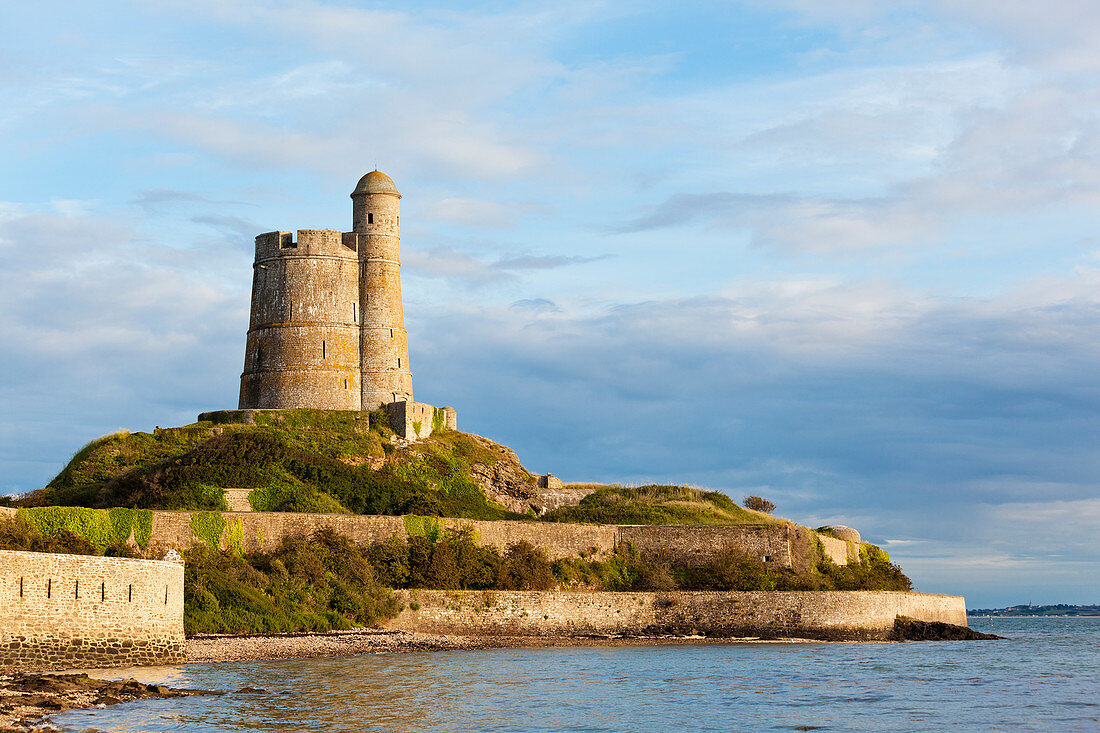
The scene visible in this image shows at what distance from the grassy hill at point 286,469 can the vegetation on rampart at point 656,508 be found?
10.7 ft

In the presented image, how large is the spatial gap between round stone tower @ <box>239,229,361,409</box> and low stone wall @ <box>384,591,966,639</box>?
15.0 metres

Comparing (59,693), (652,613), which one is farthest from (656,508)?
(59,693)

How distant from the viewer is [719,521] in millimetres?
51031

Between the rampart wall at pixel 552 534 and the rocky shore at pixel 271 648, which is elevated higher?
the rampart wall at pixel 552 534

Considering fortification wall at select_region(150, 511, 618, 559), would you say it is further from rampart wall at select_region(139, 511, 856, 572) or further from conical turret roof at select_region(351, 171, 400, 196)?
conical turret roof at select_region(351, 171, 400, 196)

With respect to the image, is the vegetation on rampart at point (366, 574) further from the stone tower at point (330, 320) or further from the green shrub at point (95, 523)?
the stone tower at point (330, 320)

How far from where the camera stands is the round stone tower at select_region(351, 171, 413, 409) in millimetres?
51969

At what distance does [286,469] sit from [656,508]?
15506mm

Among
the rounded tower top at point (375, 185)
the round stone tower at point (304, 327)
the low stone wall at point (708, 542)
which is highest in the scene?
the rounded tower top at point (375, 185)

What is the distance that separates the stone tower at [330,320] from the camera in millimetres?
50969

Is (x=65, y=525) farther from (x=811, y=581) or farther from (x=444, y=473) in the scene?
(x=811, y=581)

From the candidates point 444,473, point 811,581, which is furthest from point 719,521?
point 444,473

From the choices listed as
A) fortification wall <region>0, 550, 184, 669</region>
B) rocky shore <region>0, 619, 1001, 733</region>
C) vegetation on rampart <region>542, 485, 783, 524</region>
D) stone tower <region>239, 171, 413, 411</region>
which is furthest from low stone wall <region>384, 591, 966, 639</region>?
stone tower <region>239, 171, 413, 411</region>

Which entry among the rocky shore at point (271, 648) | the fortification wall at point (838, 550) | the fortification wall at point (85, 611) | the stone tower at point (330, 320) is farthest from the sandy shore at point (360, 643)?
the stone tower at point (330, 320)
